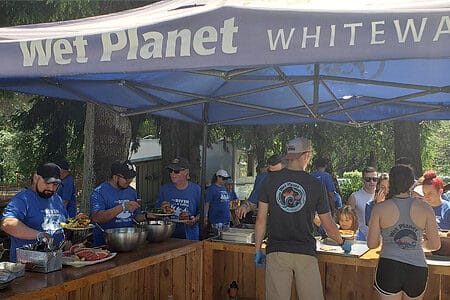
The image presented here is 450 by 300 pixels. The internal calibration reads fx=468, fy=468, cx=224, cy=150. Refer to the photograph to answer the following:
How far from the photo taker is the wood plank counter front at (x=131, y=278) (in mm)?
2873

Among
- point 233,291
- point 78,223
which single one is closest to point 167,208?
point 233,291

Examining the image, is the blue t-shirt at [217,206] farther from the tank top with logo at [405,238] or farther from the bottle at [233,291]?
the tank top with logo at [405,238]

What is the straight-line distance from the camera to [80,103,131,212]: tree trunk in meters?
7.17

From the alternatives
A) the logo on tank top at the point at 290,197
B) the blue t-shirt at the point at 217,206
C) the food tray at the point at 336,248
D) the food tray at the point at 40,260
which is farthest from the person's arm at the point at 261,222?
the blue t-shirt at the point at 217,206

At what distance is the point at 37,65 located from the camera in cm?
244

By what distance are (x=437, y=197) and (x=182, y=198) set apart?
269 centimetres

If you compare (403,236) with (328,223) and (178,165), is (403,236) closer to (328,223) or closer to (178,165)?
(328,223)

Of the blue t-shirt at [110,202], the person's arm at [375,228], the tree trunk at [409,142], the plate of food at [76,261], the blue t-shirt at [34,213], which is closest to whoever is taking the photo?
the plate of food at [76,261]

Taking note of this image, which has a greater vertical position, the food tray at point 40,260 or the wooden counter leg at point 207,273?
the food tray at point 40,260

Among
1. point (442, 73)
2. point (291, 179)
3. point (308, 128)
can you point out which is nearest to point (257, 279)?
point (291, 179)

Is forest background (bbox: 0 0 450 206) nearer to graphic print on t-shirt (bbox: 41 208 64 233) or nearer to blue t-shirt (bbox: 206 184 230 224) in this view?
blue t-shirt (bbox: 206 184 230 224)

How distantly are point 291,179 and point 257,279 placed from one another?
5.44ft

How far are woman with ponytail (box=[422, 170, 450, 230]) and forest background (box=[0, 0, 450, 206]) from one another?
14.9 ft

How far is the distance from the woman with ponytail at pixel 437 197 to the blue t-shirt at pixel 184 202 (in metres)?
2.43
